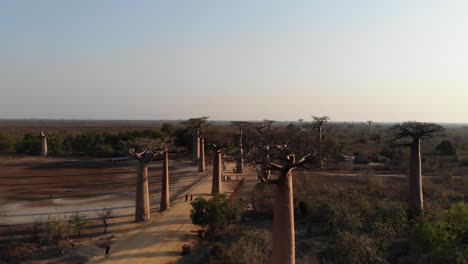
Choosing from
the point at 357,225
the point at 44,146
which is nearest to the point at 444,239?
the point at 357,225

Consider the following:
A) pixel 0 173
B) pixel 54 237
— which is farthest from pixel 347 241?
pixel 0 173

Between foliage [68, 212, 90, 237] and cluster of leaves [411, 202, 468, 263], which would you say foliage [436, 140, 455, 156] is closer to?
cluster of leaves [411, 202, 468, 263]

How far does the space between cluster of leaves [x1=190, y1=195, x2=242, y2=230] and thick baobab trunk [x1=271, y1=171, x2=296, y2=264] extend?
4.98 meters

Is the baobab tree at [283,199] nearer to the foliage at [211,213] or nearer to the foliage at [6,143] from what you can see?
the foliage at [211,213]

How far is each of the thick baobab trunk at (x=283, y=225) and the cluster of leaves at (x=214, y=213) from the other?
4.98m

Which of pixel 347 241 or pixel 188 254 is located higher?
pixel 347 241

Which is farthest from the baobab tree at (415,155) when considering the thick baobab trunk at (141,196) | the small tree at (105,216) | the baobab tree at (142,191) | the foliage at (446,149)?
the foliage at (446,149)

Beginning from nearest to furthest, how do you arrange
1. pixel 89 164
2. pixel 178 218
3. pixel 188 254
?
pixel 188 254 → pixel 178 218 → pixel 89 164

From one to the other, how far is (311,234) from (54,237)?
23.8 feet

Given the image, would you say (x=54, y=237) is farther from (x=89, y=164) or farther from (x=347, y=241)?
(x=89, y=164)

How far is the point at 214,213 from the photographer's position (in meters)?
12.3

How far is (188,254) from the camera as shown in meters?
10.7

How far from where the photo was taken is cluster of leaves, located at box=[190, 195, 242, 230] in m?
12.3

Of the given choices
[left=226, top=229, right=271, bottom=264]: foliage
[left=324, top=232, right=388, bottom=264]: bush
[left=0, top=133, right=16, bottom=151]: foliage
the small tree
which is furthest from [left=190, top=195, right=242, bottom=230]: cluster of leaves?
[left=0, top=133, right=16, bottom=151]: foliage
